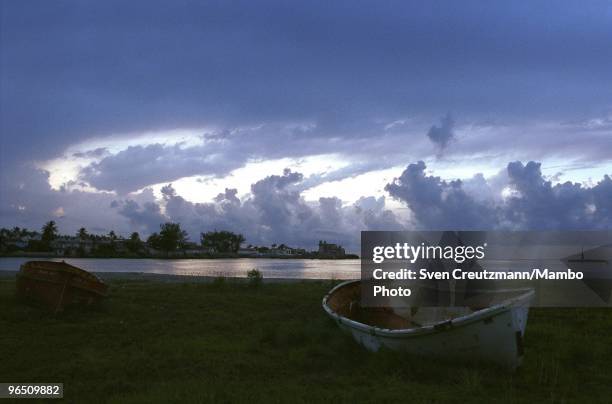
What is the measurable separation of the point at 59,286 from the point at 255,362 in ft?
27.0

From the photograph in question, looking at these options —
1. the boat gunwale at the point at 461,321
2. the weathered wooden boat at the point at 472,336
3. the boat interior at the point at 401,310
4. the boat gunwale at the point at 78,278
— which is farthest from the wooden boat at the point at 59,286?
the boat gunwale at the point at 461,321

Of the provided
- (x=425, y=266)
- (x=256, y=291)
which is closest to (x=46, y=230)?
(x=256, y=291)

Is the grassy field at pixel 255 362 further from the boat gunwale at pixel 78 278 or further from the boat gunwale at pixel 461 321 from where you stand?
the boat gunwale at pixel 78 278

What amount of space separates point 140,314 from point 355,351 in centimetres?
747

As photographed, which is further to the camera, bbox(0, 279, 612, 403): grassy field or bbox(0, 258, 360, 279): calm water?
bbox(0, 258, 360, 279): calm water

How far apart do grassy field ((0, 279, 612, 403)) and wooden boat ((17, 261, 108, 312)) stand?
1.53ft

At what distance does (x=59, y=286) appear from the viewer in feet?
51.3

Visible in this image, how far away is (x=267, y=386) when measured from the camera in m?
8.67

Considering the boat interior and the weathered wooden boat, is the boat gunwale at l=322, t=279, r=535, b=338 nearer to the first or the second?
the weathered wooden boat

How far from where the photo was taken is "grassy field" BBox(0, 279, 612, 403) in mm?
8188

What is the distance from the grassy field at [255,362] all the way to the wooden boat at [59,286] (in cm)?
47

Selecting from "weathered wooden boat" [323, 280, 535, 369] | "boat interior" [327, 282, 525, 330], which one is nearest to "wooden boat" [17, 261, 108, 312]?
"boat interior" [327, 282, 525, 330]

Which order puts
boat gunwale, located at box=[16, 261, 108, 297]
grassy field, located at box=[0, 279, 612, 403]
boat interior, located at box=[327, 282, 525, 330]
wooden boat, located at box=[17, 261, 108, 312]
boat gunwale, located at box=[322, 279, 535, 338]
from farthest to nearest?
boat gunwale, located at box=[16, 261, 108, 297], wooden boat, located at box=[17, 261, 108, 312], boat interior, located at box=[327, 282, 525, 330], boat gunwale, located at box=[322, 279, 535, 338], grassy field, located at box=[0, 279, 612, 403]

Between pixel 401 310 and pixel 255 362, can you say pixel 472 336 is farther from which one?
pixel 401 310
